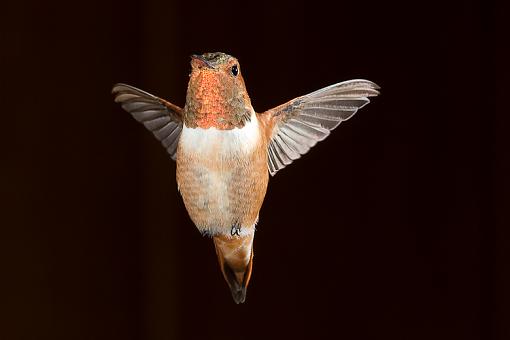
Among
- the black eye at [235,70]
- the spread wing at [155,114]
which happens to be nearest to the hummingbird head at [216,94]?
the black eye at [235,70]

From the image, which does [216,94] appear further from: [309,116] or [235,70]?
[309,116]

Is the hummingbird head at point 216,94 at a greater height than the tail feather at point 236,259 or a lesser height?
greater

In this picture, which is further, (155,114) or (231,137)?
(155,114)

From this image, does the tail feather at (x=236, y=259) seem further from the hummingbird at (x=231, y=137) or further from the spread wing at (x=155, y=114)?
the spread wing at (x=155, y=114)

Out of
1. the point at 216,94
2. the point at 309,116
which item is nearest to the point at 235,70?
the point at 216,94

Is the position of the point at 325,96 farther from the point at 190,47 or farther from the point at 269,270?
the point at 269,270

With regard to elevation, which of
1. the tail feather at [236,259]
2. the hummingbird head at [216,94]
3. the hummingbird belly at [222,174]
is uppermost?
the hummingbird head at [216,94]

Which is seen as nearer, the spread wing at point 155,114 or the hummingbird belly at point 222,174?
the hummingbird belly at point 222,174
